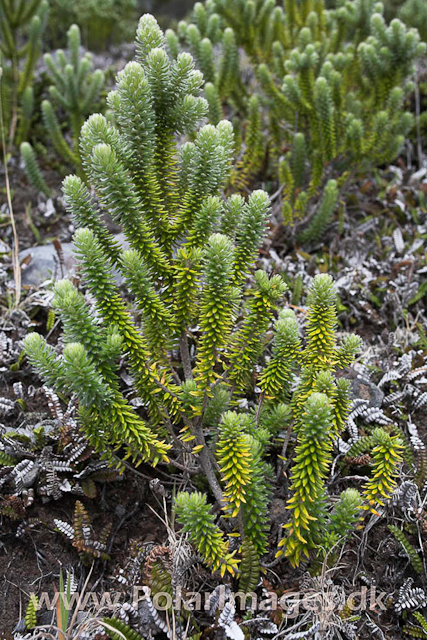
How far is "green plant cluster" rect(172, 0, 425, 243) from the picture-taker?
4281 mm

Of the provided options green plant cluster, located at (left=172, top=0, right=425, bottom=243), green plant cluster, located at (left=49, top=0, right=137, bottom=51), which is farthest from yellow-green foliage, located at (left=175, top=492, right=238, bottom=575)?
green plant cluster, located at (left=49, top=0, right=137, bottom=51)

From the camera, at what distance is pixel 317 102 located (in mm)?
4156

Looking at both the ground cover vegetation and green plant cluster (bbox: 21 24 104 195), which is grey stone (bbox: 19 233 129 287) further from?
green plant cluster (bbox: 21 24 104 195)

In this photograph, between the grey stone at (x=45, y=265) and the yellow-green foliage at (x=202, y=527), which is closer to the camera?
the yellow-green foliage at (x=202, y=527)

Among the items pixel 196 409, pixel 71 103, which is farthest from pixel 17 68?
pixel 196 409

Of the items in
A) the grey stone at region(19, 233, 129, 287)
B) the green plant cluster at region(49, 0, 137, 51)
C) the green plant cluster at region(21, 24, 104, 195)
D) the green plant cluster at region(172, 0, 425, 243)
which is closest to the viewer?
the grey stone at region(19, 233, 129, 287)

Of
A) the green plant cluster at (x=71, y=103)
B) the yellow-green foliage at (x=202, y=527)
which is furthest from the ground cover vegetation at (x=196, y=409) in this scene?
the green plant cluster at (x=71, y=103)

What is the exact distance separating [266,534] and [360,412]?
3.34 feet

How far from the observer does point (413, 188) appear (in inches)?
195

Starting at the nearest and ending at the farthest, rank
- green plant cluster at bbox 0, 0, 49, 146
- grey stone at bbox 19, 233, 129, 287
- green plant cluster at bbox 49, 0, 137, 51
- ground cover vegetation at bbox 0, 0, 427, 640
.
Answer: ground cover vegetation at bbox 0, 0, 427, 640, grey stone at bbox 19, 233, 129, 287, green plant cluster at bbox 0, 0, 49, 146, green plant cluster at bbox 49, 0, 137, 51

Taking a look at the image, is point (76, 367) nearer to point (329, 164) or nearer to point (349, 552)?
point (349, 552)

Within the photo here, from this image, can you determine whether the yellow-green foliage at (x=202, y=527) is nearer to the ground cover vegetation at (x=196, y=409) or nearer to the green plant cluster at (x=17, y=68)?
the ground cover vegetation at (x=196, y=409)

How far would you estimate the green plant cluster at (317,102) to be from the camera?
4.28m

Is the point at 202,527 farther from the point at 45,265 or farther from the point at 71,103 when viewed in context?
the point at 71,103
